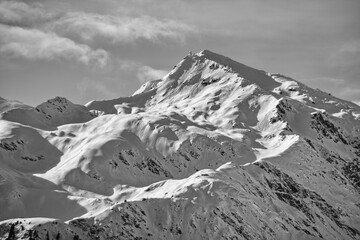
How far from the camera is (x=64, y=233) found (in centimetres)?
19725

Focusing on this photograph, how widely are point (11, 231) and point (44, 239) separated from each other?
968cm

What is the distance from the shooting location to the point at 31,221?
19862 centimetres

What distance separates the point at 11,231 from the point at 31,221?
21.2 feet

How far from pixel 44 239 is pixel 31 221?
26.1ft

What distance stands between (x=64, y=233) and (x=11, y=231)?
14.6m

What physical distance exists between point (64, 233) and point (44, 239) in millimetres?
6163

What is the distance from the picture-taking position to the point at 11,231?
19488 cm

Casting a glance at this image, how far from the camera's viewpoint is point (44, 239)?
194m
